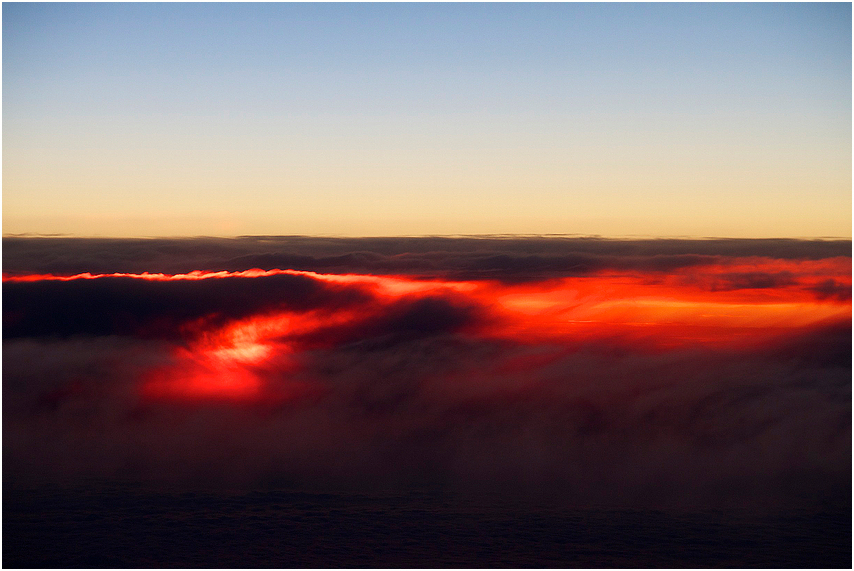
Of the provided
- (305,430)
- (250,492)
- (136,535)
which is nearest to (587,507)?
(250,492)

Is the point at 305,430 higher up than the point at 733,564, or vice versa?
the point at 733,564

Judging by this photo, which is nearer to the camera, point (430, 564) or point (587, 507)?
point (430, 564)

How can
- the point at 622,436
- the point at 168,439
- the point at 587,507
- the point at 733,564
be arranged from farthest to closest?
the point at 622,436 → the point at 168,439 → the point at 587,507 → the point at 733,564

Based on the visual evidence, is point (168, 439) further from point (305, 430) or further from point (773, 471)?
point (773, 471)

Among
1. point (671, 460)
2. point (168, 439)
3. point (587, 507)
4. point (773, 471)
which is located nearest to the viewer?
point (587, 507)

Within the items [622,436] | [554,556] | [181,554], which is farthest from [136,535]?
[622,436]

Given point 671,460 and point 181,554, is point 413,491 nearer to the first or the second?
point 181,554
